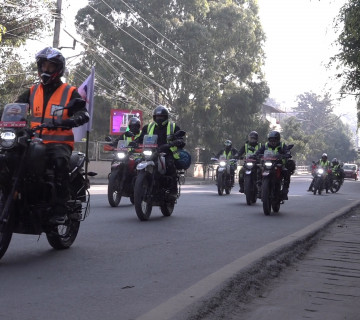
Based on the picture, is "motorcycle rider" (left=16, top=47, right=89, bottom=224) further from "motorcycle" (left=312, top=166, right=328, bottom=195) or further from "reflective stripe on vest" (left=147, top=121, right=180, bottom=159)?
"motorcycle" (left=312, top=166, right=328, bottom=195)

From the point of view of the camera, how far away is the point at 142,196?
10.4 meters

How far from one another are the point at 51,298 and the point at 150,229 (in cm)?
469

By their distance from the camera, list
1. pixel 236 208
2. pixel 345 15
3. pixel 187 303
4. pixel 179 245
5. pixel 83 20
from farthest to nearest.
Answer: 1. pixel 83 20
2. pixel 236 208
3. pixel 345 15
4. pixel 179 245
5. pixel 187 303

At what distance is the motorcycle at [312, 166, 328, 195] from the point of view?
25875 mm

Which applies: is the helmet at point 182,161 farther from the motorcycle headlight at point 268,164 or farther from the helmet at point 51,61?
the helmet at point 51,61

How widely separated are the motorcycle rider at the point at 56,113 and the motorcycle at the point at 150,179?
378 cm

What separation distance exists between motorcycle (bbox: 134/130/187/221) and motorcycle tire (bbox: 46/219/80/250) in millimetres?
3018

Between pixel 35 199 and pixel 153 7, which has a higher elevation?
pixel 153 7

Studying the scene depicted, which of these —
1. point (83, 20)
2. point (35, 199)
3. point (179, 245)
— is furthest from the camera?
point (83, 20)

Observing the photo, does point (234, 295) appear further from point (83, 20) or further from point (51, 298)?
point (83, 20)

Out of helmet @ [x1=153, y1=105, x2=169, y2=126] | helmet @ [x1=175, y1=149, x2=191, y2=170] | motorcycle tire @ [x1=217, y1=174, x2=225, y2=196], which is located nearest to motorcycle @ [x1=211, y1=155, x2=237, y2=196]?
motorcycle tire @ [x1=217, y1=174, x2=225, y2=196]

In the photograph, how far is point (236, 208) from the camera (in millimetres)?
14828

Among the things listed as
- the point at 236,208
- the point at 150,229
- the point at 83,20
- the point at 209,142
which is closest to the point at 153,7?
the point at 83,20

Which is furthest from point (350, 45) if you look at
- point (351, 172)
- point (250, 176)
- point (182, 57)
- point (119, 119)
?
point (351, 172)
